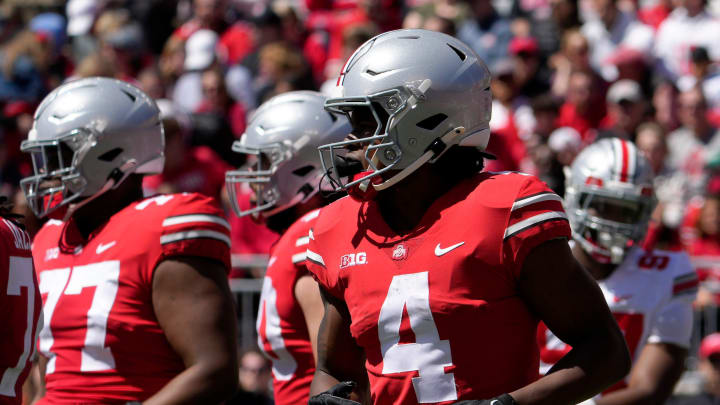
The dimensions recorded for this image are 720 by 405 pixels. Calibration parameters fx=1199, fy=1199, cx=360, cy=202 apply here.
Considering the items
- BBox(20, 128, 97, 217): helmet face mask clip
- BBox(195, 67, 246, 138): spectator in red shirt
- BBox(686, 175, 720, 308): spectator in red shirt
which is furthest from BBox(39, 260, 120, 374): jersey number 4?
BBox(195, 67, 246, 138): spectator in red shirt

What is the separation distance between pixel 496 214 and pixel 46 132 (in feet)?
6.49

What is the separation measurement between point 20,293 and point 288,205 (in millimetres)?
1537

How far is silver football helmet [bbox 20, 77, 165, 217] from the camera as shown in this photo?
4246mm

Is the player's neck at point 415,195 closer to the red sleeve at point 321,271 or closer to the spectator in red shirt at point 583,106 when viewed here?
the red sleeve at point 321,271

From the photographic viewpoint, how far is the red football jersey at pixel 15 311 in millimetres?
3498

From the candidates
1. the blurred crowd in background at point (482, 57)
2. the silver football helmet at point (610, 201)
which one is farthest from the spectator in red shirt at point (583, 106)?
the silver football helmet at point (610, 201)

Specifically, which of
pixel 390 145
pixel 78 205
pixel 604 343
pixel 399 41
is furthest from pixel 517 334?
pixel 78 205

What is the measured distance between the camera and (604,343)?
2.96 metres

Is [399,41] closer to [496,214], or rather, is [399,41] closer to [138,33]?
[496,214]

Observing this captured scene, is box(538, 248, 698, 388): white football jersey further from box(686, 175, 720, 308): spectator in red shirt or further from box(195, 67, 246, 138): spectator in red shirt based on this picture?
box(195, 67, 246, 138): spectator in red shirt

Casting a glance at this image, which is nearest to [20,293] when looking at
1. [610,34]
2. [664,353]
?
[664,353]

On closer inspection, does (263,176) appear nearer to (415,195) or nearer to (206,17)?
(415,195)

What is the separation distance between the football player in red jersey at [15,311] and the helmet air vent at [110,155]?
699 mm

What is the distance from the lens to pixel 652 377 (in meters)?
4.76
